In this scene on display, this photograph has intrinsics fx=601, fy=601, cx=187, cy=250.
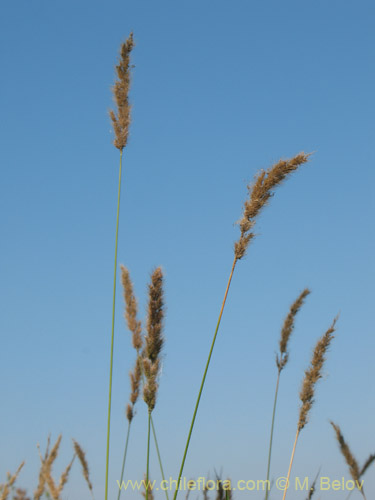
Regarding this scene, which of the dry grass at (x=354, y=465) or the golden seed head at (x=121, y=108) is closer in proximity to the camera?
the dry grass at (x=354, y=465)

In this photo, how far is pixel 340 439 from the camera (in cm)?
342

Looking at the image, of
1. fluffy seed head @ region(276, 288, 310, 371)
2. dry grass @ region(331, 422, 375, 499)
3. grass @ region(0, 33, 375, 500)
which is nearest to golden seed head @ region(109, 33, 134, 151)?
grass @ region(0, 33, 375, 500)

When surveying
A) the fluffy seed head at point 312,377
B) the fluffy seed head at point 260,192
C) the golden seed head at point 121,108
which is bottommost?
the fluffy seed head at point 312,377

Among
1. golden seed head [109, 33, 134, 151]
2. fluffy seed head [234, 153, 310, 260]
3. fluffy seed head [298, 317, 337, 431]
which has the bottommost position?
fluffy seed head [298, 317, 337, 431]

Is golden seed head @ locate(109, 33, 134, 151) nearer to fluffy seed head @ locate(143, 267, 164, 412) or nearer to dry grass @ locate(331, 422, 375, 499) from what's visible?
fluffy seed head @ locate(143, 267, 164, 412)

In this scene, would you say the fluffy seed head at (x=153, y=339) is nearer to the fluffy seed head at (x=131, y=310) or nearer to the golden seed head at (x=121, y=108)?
the fluffy seed head at (x=131, y=310)

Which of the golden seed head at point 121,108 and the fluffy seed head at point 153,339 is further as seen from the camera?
the golden seed head at point 121,108

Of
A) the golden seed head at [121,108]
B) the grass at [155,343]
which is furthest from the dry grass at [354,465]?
the golden seed head at [121,108]

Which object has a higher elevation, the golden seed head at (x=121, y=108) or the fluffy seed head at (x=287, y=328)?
the golden seed head at (x=121, y=108)

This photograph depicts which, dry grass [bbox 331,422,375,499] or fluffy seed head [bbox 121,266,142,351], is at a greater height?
fluffy seed head [bbox 121,266,142,351]

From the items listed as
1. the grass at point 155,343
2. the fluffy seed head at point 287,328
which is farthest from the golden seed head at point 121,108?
the fluffy seed head at point 287,328

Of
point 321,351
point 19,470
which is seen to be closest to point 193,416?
point 19,470

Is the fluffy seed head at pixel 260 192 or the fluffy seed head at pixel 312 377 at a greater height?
→ the fluffy seed head at pixel 260 192

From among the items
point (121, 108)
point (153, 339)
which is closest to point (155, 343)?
point (153, 339)
